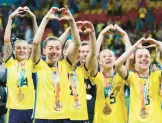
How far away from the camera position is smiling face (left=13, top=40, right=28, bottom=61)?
8617mm

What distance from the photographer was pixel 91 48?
7918 millimetres

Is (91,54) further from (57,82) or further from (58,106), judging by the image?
(58,106)

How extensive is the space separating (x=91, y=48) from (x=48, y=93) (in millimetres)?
861

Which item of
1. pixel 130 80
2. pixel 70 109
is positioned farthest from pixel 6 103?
pixel 130 80

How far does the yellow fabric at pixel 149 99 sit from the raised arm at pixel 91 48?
493mm

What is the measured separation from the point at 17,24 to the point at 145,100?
34.6ft

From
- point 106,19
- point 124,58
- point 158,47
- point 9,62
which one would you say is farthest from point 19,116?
point 106,19

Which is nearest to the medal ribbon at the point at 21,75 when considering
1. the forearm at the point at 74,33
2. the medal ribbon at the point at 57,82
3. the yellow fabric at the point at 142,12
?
the medal ribbon at the point at 57,82

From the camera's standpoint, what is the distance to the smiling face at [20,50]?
8617mm

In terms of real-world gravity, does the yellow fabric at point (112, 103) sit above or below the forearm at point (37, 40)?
below

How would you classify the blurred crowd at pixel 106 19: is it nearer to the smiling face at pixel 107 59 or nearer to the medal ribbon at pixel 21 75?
the medal ribbon at pixel 21 75

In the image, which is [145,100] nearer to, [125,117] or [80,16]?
[125,117]

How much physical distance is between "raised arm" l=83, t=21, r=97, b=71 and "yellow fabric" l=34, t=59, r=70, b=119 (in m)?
0.48

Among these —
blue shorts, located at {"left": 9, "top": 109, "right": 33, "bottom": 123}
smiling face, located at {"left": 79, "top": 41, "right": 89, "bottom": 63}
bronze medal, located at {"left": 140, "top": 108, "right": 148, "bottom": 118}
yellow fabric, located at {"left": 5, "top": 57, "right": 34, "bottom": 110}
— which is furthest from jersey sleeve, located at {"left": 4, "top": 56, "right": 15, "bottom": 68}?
bronze medal, located at {"left": 140, "top": 108, "right": 148, "bottom": 118}
